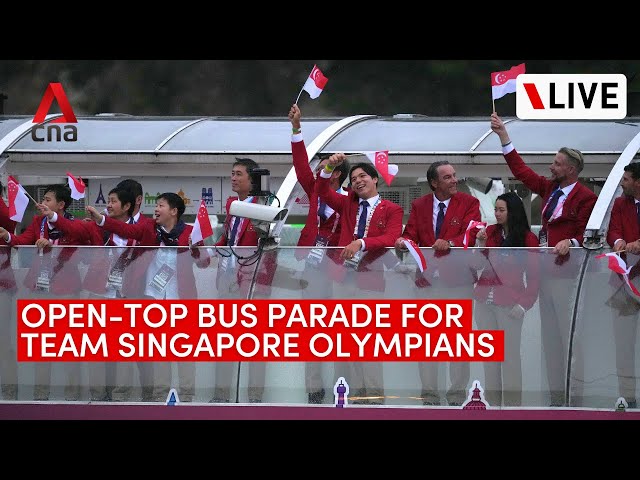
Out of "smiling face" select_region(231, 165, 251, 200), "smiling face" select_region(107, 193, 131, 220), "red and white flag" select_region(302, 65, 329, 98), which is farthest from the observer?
"smiling face" select_region(107, 193, 131, 220)

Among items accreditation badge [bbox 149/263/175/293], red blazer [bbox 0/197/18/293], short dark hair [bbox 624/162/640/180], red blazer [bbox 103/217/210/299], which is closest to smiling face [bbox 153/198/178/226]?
red blazer [bbox 103/217/210/299]

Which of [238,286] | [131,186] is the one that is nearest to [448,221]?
[238,286]

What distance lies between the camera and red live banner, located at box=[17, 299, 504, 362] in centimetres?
894

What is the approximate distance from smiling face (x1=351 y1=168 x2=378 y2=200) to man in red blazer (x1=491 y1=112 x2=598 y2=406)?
3.19 ft

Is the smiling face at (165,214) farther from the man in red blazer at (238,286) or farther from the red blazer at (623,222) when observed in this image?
the red blazer at (623,222)

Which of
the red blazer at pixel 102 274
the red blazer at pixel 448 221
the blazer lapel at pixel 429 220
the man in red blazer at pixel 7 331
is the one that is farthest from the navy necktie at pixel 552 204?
the man in red blazer at pixel 7 331

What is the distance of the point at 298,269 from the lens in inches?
355

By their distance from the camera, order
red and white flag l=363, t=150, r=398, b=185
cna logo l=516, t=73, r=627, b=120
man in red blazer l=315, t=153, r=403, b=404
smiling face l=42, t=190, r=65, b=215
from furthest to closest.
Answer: cna logo l=516, t=73, r=627, b=120 < smiling face l=42, t=190, r=65, b=215 < red and white flag l=363, t=150, r=398, b=185 < man in red blazer l=315, t=153, r=403, b=404

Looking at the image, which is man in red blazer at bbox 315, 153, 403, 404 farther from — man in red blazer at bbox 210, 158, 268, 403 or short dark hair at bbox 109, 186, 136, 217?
short dark hair at bbox 109, 186, 136, 217

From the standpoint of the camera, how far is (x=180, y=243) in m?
9.80

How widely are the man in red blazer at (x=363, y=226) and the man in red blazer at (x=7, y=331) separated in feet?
7.50

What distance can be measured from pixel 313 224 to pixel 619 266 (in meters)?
2.38

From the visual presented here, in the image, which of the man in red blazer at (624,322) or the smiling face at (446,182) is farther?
the smiling face at (446,182)

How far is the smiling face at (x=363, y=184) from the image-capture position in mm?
9398
